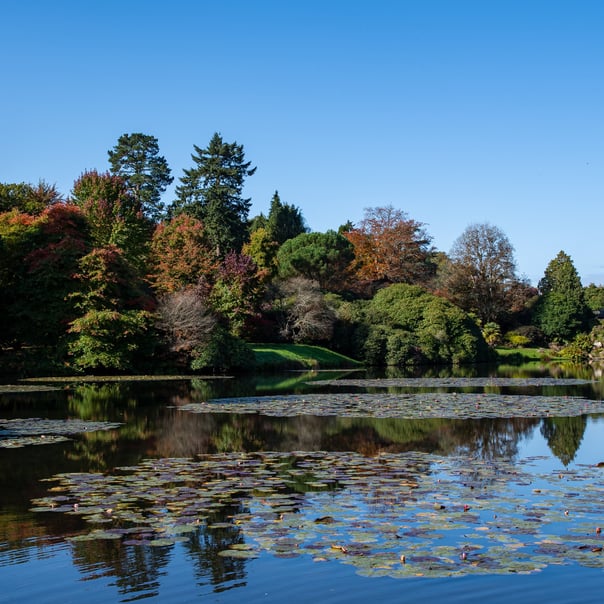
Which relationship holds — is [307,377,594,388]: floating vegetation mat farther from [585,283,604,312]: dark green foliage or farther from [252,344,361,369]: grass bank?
[585,283,604,312]: dark green foliage

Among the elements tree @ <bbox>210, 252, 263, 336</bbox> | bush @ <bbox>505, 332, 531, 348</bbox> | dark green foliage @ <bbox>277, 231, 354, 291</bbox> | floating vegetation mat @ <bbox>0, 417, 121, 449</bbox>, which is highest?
dark green foliage @ <bbox>277, 231, 354, 291</bbox>

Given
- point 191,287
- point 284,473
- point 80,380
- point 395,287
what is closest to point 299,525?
point 284,473

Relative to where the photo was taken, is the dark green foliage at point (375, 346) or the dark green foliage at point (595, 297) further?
the dark green foliage at point (595, 297)

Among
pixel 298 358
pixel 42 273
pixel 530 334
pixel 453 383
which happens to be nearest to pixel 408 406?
pixel 453 383

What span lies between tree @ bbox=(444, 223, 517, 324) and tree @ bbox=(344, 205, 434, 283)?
3.33 m

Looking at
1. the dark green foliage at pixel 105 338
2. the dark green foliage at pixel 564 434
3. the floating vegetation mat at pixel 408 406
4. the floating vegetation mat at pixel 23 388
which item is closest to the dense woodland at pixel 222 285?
the dark green foliage at pixel 105 338

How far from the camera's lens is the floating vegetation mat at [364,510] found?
285 inches

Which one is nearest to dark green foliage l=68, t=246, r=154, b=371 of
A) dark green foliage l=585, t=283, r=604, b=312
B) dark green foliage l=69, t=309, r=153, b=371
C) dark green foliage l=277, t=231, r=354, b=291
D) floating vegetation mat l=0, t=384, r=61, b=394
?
dark green foliage l=69, t=309, r=153, b=371

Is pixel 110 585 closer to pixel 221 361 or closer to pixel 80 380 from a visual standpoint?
pixel 80 380

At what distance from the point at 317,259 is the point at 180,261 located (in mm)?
17167

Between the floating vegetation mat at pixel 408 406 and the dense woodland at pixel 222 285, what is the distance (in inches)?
568

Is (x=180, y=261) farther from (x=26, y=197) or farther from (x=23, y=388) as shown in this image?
(x=23, y=388)

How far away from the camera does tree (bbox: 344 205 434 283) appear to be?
6819cm

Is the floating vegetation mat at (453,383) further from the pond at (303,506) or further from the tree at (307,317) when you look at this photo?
the tree at (307,317)
